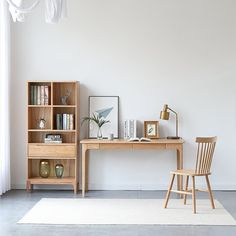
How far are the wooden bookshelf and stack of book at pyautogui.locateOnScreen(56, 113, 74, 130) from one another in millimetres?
31

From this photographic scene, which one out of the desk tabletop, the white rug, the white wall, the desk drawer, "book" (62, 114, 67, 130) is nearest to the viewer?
the white rug

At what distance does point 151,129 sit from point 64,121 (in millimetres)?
1222

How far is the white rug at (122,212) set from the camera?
5.24 meters

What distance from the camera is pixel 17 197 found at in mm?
6645

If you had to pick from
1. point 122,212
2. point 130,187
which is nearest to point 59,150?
point 130,187

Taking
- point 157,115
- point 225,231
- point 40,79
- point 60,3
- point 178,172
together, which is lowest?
point 225,231

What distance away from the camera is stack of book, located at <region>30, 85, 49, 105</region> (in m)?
7.02

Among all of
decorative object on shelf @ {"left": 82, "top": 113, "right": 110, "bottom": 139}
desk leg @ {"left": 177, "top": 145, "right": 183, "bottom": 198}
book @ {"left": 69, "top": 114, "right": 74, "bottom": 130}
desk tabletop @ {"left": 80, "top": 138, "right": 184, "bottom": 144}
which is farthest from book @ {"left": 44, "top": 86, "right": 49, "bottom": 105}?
desk leg @ {"left": 177, "top": 145, "right": 183, "bottom": 198}

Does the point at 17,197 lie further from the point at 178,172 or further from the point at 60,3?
the point at 60,3

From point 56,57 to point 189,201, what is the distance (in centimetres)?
277

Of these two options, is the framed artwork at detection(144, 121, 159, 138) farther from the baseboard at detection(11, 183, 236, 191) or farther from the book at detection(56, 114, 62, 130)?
the book at detection(56, 114, 62, 130)

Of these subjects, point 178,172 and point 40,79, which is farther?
point 40,79

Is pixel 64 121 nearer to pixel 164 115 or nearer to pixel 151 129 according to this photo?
pixel 151 129

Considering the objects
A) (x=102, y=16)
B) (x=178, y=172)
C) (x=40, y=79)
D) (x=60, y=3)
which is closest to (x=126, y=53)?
(x=102, y=16)
